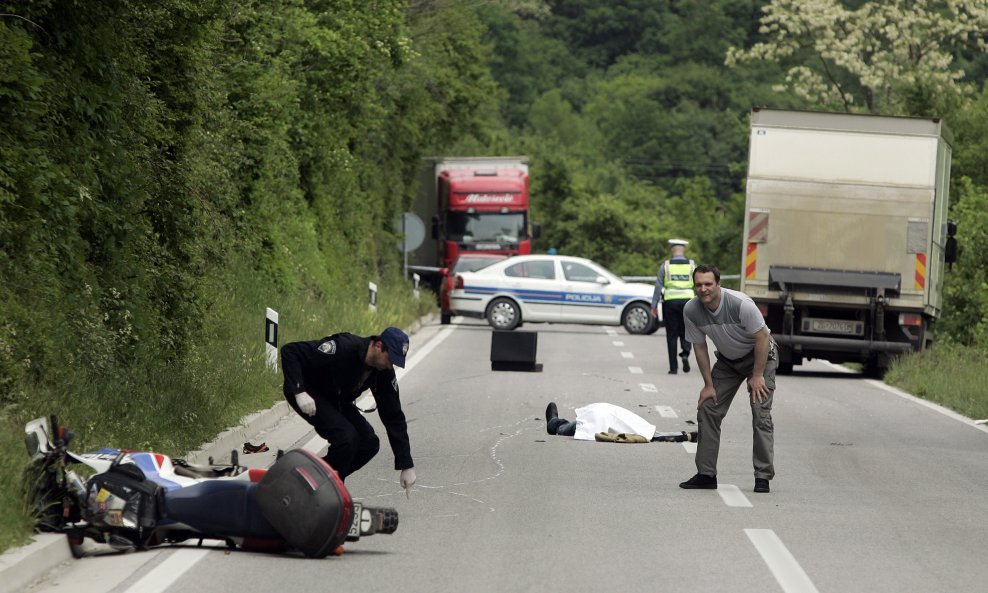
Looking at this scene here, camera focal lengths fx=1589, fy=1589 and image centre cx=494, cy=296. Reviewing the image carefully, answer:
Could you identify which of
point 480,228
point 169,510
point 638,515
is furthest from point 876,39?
point 169,510

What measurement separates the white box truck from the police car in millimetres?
10189

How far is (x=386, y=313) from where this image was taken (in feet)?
98.6

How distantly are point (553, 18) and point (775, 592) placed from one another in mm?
113723

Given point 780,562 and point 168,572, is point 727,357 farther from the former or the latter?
point 168,572

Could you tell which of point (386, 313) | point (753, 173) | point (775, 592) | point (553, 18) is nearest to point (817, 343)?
point (753, 173)

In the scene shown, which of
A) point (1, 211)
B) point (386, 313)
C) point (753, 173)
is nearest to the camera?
point (1, 211)

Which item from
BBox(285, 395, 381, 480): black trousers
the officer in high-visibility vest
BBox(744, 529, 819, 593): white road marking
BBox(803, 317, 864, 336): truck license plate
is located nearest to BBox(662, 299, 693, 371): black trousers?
the officer in high-visibility vest

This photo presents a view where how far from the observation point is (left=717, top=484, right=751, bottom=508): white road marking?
10.4 m

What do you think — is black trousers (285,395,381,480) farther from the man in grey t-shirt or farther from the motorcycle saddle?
the man in grey t-shirt

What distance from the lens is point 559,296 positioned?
32.2 meters

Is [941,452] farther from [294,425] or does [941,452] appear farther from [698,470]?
[294,425]

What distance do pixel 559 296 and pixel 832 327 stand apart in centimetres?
1057

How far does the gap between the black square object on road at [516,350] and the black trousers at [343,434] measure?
39.3 ft

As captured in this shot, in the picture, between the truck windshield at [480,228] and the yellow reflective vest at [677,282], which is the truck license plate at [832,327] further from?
the truck windshield at [480,228]
